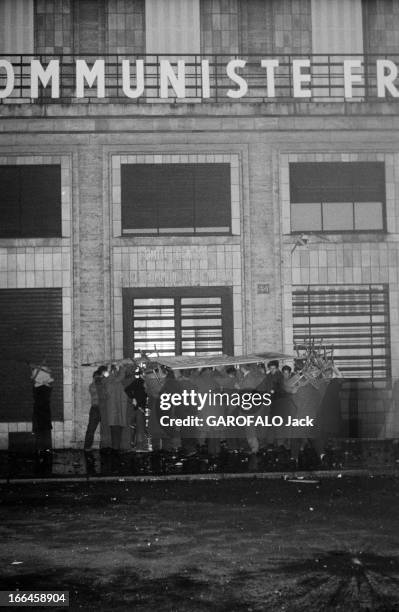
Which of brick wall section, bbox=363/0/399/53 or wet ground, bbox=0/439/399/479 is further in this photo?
brick wall section, bbox=363/0/399/53

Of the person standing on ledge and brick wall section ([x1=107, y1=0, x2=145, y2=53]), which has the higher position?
brick wall section ([x1=107, y1=0, x2=145, y2=53])

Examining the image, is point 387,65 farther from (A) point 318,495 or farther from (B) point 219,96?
(A) point 318,495

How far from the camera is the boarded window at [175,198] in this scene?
22047mm

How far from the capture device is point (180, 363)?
18141mm

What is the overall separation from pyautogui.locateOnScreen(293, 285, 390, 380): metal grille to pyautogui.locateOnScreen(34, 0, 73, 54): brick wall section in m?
8.68

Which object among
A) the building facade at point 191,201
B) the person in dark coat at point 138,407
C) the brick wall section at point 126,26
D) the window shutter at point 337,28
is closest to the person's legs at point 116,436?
the person in dark coat at point 138,407

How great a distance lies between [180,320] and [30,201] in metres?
4.77

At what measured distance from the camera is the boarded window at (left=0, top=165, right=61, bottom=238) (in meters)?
21.8

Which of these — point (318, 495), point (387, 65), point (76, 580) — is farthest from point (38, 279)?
point (76, 580)

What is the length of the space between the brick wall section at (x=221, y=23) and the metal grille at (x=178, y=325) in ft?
21.7

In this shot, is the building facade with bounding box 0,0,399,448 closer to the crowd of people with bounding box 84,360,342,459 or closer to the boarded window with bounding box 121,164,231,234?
the boarded window with bounding box 121,164,231,234

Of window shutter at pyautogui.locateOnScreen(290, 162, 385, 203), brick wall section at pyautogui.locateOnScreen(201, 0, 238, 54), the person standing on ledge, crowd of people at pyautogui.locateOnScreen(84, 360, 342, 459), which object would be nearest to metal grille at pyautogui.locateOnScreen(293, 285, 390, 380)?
window shutter at pyautogui.locateOnScreen(290, 162, 385, 203)

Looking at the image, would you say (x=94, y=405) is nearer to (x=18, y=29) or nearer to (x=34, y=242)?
(x=34, y=242)

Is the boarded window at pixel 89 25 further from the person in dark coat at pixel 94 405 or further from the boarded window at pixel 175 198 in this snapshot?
the person in dark coat at pixel 94 405
